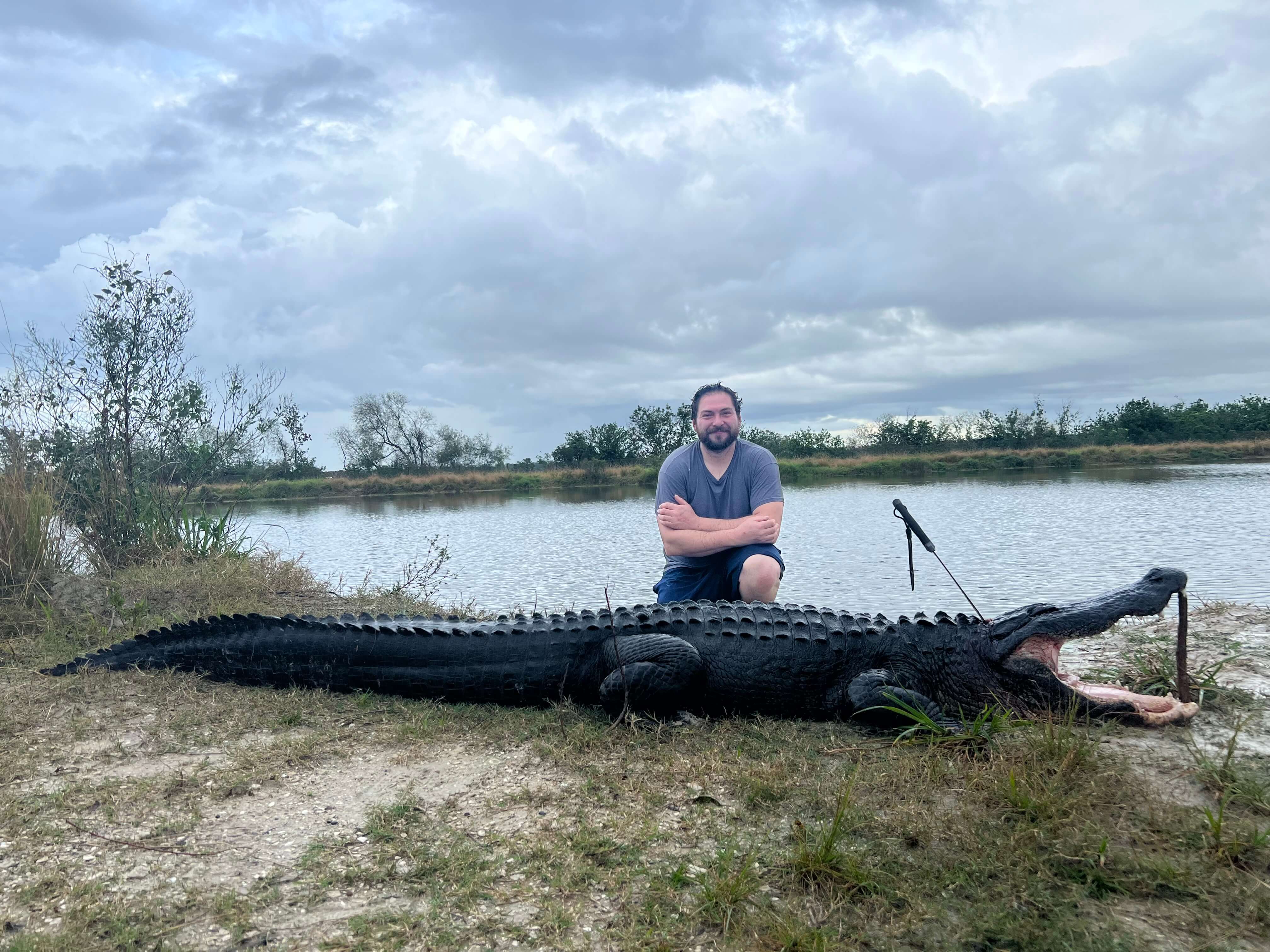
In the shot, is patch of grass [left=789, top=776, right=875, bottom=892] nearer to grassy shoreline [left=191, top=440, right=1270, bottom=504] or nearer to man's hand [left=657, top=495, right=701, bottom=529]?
man's hand [left=657, top=495, right=701, bottom=529]

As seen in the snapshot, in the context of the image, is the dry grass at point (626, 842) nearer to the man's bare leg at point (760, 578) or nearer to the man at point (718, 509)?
the man's bare leg at point (760, 578)

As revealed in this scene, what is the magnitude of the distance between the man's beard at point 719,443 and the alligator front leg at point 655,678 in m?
1.97

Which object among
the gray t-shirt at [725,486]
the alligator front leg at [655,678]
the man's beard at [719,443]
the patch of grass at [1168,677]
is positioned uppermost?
the man's beard at [719,443]

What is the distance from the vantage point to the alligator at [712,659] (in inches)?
133

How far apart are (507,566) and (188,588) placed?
4074 mm

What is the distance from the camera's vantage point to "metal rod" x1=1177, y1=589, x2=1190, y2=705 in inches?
126

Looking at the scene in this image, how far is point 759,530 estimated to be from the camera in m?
4.95

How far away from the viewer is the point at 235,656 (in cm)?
430

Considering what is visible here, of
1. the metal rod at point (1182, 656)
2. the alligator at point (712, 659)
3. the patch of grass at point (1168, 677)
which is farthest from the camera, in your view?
the patch of grass at point (1168, 677)

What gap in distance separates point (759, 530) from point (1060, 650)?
1.92m

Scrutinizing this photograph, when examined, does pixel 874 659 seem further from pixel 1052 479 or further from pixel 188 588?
pixel 1052 479

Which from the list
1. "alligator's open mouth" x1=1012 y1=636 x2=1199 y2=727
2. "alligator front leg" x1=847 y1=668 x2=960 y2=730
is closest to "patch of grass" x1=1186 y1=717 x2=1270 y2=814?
"alligator's open mouth" x1=1012 y1=636 x2=1199 y2=727

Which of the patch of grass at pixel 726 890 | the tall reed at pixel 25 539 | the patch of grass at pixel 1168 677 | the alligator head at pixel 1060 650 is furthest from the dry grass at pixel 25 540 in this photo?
the patch of grass at pixel 1168 677

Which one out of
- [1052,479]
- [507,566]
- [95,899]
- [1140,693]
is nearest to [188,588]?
[507,566]
